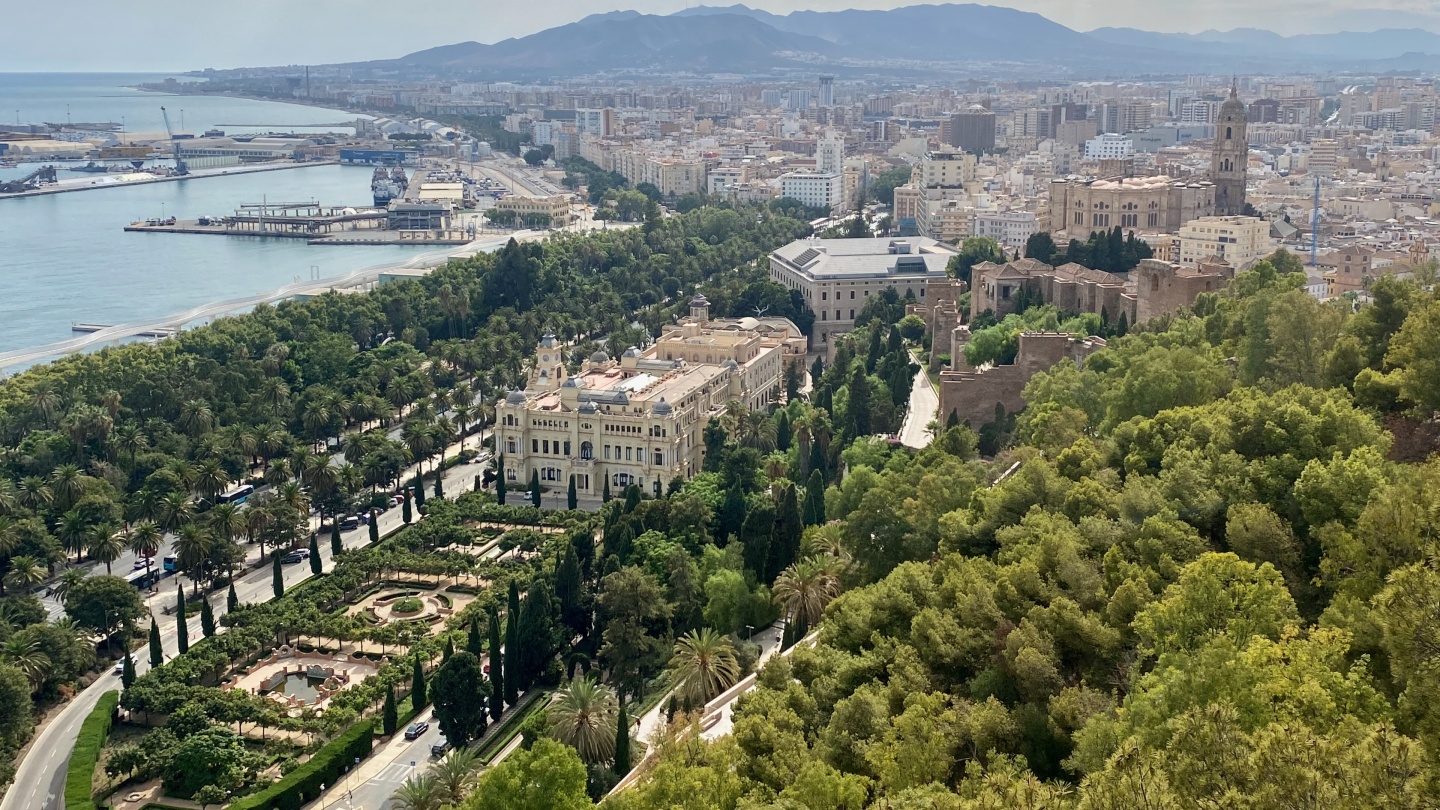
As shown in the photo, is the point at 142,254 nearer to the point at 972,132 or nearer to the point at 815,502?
the point at 815,502

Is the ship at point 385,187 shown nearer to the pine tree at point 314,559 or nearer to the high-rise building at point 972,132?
the high-rise building at point 972,132

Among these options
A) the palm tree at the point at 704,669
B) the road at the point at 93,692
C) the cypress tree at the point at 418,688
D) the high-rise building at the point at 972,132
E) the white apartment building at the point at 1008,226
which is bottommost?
the road at the point at 93,692

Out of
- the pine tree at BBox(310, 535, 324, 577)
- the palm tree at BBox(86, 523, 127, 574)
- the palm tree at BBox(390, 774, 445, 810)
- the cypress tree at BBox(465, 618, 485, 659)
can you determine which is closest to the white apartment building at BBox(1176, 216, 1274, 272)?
the pine tree at BBox(310, 535, 324, 577)

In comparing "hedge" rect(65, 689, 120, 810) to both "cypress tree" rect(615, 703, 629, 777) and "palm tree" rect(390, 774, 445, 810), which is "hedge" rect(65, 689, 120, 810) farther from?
"cypress tree" rect(615, 703, 629, 777)

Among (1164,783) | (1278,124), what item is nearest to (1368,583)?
(1164,783)

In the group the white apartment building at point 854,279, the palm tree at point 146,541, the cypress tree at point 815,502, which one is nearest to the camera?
the cypress tree at point 815,502

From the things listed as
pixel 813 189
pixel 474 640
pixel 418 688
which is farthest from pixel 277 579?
pixel 813 189

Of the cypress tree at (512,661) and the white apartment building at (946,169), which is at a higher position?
the white apartment building at (946,169)

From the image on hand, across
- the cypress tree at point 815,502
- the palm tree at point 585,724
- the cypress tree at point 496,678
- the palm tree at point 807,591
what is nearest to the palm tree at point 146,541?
the cypress tree at point 496,678
